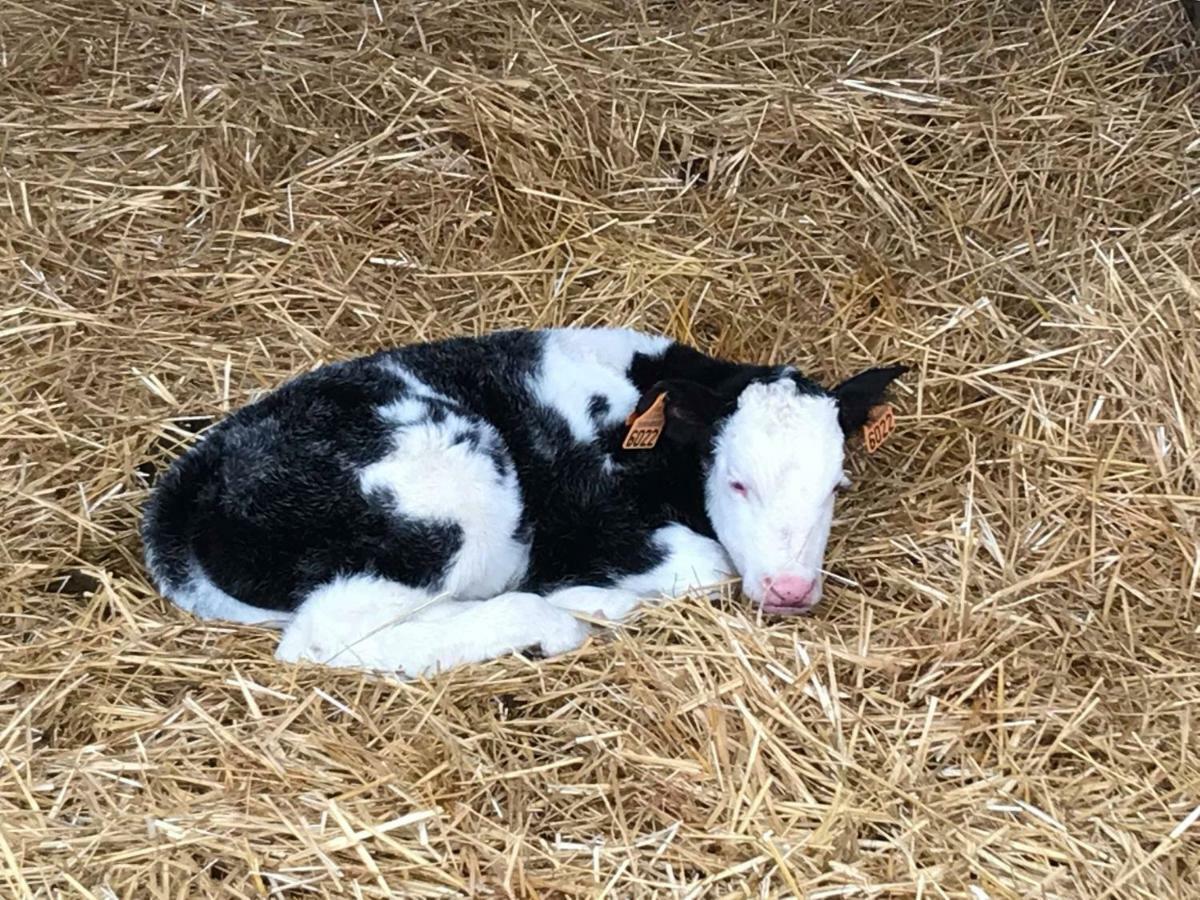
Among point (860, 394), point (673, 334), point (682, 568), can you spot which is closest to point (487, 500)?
point (682, 568)

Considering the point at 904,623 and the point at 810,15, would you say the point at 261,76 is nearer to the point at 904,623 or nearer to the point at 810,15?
the point at 810,15

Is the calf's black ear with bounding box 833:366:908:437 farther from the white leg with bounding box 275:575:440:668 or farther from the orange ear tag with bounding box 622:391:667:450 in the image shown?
the white leg with bounding box 275:575:440:668

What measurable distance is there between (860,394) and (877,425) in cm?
12

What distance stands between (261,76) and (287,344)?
1610 mm

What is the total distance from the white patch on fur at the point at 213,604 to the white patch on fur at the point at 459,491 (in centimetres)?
46

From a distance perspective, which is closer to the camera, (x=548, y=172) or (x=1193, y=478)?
(x=1193, y=478)

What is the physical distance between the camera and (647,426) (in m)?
3.94

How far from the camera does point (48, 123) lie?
5598mm

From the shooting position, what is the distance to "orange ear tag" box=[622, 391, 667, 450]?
3.90 meters

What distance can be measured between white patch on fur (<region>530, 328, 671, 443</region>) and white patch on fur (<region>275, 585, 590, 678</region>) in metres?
0.72

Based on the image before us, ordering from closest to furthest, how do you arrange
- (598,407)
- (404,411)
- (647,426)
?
(404,411), (647,426), (598,407)

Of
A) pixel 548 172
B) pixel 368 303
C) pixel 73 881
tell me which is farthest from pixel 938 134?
pixel 73 881

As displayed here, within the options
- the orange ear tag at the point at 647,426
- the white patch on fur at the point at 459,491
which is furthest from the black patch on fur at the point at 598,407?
the white patch on fur at the point at 459,491

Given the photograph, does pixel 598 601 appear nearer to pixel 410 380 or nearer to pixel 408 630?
pixel 408 630
